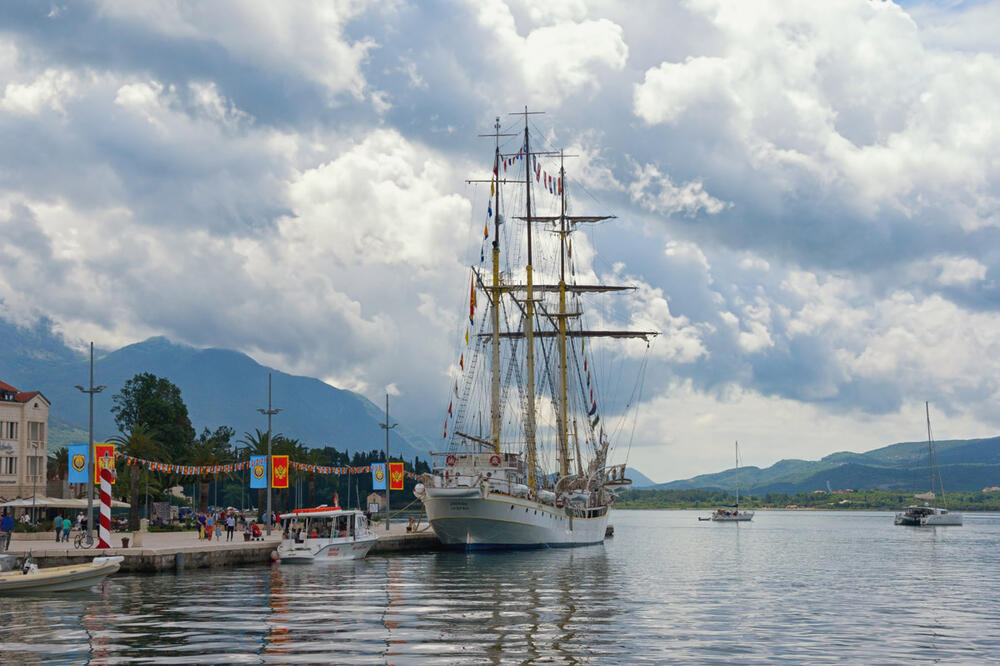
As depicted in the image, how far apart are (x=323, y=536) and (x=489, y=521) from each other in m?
17.3

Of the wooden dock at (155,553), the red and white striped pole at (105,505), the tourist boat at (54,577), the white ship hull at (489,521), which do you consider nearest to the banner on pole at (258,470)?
the wooden dock at (155,553)

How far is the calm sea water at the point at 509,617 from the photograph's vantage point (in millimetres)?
26172

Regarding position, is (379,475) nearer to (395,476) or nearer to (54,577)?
(395,476)

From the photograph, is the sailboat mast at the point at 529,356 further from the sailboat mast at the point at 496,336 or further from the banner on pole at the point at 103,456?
the banner on pole at the point at 103,456

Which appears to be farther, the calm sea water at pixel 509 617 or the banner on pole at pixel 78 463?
A: the banner on pole at pixel 78 463

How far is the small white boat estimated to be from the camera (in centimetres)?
5778

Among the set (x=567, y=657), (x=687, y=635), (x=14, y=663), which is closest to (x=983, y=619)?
(x=687, y=635)

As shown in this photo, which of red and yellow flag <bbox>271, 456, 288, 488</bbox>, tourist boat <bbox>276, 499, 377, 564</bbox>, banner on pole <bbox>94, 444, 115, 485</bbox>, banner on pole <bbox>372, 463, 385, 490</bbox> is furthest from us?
banner on pole <bbox>372, 463, 385, 490</bbox>

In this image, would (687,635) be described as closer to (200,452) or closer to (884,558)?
(884,558)

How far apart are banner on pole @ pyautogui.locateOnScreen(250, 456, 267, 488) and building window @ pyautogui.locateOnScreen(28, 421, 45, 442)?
46485 millimetres

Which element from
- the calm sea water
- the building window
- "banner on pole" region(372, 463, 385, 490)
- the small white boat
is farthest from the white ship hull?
the building window

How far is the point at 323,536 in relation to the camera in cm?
6059

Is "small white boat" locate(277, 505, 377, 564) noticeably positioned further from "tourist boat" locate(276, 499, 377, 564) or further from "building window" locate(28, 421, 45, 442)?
"building window" locate(28, 421, 45, 442)

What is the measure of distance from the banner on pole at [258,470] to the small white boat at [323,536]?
9.60 metres
